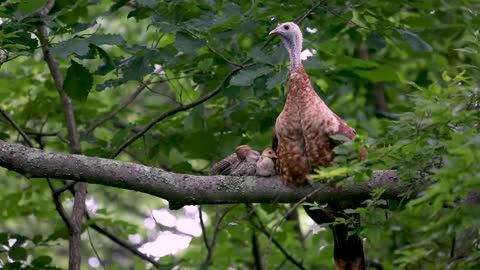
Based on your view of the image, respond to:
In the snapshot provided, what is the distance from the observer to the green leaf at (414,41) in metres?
8.20

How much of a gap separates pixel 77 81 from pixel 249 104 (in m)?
1.74

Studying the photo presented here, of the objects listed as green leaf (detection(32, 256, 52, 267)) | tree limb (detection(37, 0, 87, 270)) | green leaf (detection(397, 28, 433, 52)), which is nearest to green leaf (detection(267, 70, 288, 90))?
green leaf (detection(397, 28, 433, 52))

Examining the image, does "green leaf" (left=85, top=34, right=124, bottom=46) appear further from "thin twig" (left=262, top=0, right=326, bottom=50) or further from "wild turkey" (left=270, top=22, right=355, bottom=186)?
"thin twig" (left=262, top=0, right=326, bottom=50)

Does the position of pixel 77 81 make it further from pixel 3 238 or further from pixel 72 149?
pixel 3 238

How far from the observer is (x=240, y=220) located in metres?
9.20

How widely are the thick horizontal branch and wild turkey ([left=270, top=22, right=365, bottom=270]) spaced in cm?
48

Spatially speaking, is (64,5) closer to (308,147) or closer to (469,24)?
(308,147)

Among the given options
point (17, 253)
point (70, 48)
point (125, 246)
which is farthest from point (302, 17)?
point (17, 253)

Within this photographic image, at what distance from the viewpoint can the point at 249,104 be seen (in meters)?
8.43

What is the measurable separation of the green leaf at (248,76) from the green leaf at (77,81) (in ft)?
3.76

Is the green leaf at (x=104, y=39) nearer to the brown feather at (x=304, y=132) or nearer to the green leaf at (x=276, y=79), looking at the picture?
the green leaf at (x=276, y=79)

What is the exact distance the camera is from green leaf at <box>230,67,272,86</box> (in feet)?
23.1

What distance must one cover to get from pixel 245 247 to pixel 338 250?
3.29 metres

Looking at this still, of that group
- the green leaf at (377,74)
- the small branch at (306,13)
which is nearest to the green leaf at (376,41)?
the green leaf at (377,74)
